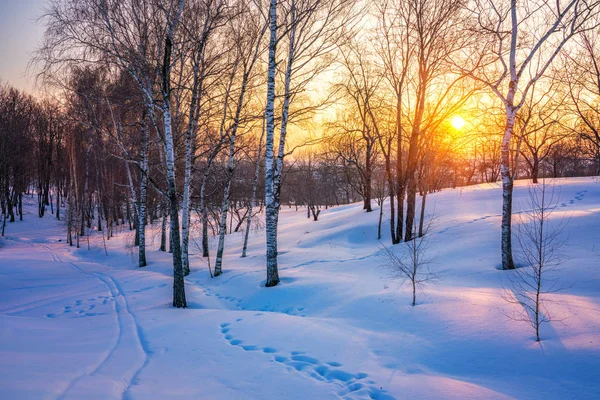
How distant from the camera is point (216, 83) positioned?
11039mm

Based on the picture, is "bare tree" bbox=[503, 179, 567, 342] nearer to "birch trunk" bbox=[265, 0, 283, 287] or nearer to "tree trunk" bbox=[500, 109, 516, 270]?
"tree trunk" bbox=[500, 109, 516, 270]

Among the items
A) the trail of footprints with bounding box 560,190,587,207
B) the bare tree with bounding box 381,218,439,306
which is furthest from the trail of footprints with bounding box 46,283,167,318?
the trail of footprints with bounding box 560,190,587,207

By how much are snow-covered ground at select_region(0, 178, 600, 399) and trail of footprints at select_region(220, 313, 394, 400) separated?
21 millimetres

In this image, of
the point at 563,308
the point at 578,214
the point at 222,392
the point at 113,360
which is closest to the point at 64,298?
the point at 113,360

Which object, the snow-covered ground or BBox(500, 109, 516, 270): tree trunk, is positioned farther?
BBox(500, 109, 516, 270): tree trunk

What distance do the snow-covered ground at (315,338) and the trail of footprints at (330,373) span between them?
21 millimetres

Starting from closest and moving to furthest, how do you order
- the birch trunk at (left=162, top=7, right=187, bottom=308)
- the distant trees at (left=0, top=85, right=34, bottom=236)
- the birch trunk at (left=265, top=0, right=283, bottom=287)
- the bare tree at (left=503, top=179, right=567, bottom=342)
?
the bare tree at (left=503, top=179, right=567, bottom=342) → the birch trunk at (left=162, top=7, right=187, bottom=308) → the birch trunk at (left=265, top=0, right=283, bottom=287) → the distant trees at (left=0, top=85, right=34, bottom=236)

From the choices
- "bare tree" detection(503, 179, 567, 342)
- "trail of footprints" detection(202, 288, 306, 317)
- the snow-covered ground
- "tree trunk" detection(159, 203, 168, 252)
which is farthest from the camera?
"tree trunk" detection(159, 203, 168, 252)

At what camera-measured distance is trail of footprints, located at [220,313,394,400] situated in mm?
3568

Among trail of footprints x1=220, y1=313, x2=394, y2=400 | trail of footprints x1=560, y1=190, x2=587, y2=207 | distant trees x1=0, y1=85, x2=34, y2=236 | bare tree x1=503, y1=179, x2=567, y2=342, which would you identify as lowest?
trail of footprints x1=220, y1=313, x2=394, y2=400

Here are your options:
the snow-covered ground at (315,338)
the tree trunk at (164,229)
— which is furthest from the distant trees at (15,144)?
the snow-covered ground at (315,338)

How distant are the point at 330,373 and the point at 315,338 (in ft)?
3.74

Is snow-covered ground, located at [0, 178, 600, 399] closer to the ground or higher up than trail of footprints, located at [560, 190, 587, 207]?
closer to the ground

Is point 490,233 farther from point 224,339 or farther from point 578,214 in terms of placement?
point 224,339
